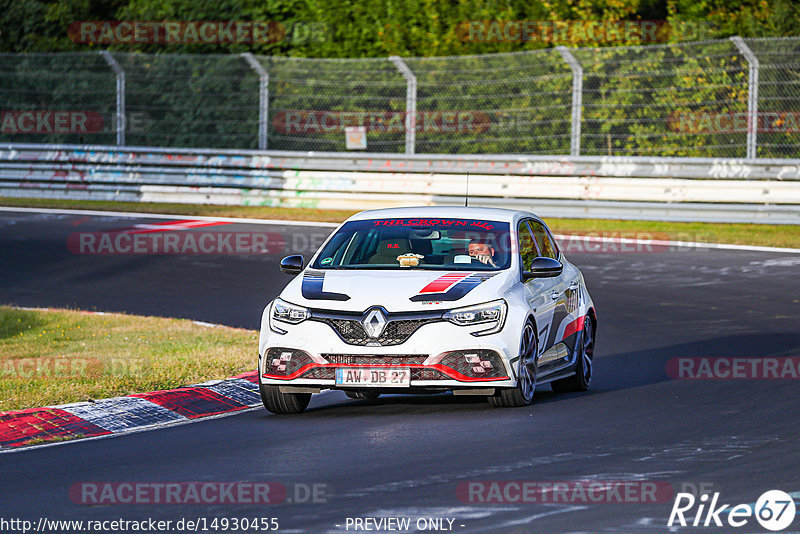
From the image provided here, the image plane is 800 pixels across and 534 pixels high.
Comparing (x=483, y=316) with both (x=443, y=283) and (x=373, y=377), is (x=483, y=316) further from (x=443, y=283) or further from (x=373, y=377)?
(x=373, y=377)

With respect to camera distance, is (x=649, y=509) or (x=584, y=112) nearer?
(x=649, y=509)

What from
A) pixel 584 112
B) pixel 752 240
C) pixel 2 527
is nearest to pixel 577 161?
pixel 584 112

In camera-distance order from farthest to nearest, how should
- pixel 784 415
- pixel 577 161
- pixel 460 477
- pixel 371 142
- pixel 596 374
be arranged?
pixel 371 142, pixel 577 161, pixel 596 374, pixel 784 415, pixel 460 477

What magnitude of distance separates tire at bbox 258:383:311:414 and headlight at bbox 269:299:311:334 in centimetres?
47

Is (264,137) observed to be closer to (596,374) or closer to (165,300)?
(165,300)

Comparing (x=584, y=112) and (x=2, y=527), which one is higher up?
(x=584, y=112)

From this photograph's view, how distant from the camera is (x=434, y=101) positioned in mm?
26922

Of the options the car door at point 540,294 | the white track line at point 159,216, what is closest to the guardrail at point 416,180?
the white track line at point 159,216

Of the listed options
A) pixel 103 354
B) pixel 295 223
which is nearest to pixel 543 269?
pixel 103 354

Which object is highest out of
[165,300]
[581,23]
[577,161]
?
[581,23]

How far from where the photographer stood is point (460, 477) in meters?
7.80

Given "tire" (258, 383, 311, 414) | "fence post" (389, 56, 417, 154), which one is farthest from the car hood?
"fence post" (389, 56, 417, 154)

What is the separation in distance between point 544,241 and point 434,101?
1517cm

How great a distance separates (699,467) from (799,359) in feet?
17.0
